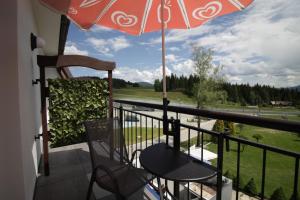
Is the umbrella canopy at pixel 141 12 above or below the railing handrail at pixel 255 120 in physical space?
above

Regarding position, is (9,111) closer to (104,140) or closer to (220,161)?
(104,140)

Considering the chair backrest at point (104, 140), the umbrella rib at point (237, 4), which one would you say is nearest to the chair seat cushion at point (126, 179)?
the chair backrest at point (104, 140)

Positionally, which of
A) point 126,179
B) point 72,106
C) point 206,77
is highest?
point 206,77

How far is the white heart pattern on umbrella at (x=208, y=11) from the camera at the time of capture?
1.93 meters

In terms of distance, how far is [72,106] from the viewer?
18.1 feet

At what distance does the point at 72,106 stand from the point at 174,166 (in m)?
4.78

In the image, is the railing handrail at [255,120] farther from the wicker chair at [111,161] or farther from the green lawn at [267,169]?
the green lawn at [267,169]

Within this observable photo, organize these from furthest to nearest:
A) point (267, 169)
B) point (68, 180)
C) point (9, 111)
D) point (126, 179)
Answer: point (267, 169)
point (68, 180)
point (126, 179)
point (9, 111)

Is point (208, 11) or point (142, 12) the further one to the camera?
point (142, 12)

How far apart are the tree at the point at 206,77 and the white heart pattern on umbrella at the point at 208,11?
733 inches

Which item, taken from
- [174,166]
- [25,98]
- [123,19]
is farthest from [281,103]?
[25,98]

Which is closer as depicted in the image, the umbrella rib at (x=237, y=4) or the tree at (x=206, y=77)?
the umbrella rib at (x=237, y=4)

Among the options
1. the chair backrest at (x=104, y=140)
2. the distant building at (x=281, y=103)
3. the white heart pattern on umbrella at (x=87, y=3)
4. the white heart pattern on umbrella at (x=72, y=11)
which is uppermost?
the white heart pattern on umbrella at (x=87, y=3)

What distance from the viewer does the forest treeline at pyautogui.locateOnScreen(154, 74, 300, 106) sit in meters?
21.9
